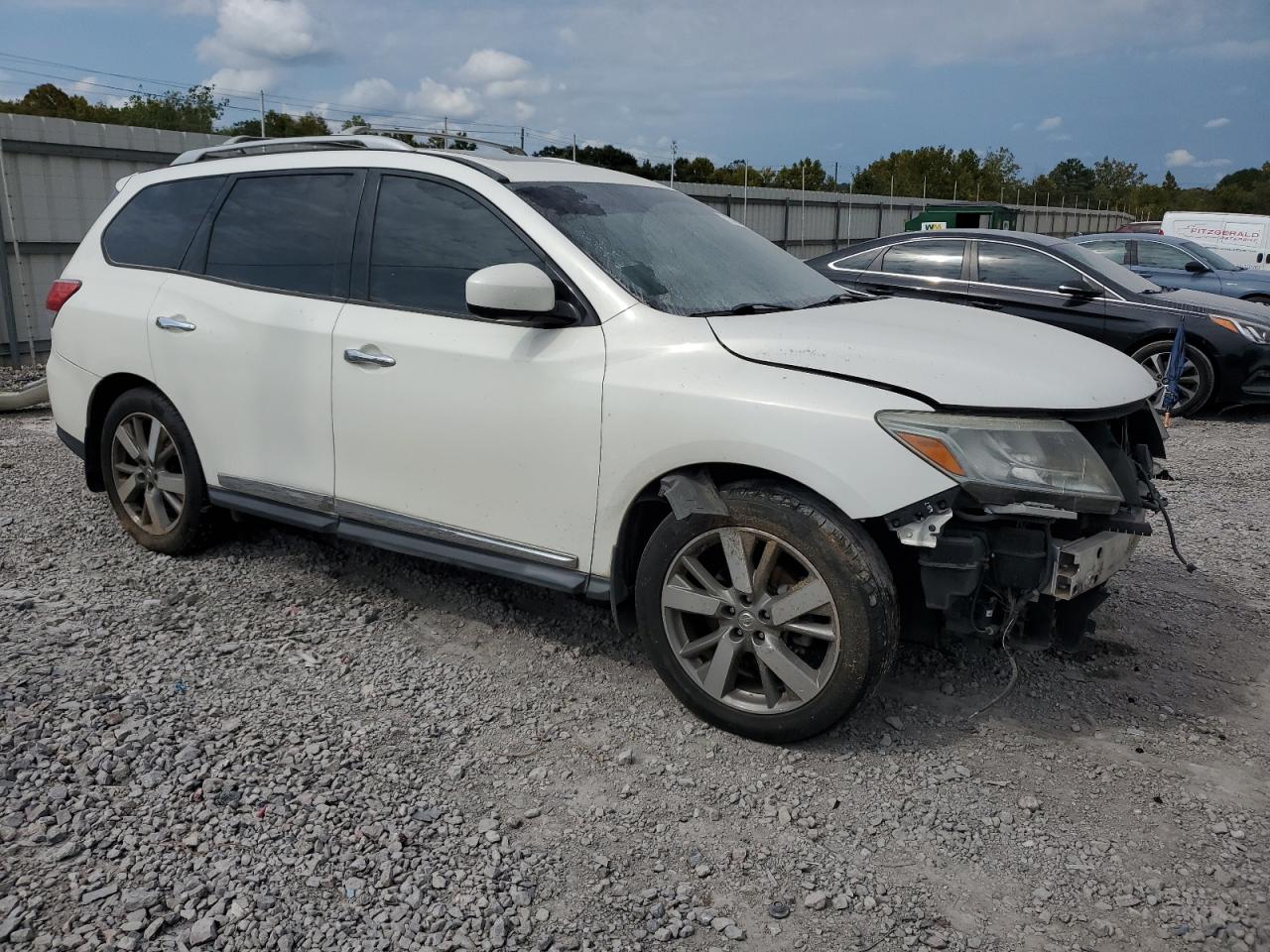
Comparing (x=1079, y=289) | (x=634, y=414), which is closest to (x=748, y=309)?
(x=634, y=414)

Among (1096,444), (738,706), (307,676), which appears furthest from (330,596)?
(1096,444)

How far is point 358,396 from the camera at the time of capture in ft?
12.8

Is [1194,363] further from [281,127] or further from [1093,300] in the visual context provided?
[281,127]

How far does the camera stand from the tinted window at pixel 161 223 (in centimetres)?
467

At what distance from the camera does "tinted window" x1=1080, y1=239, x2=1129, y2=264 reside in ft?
42.3

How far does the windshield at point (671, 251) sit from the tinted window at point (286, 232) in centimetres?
86

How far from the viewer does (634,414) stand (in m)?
3.31

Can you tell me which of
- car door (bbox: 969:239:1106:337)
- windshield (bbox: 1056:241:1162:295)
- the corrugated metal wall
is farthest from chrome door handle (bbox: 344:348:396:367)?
the corrugated metal wall

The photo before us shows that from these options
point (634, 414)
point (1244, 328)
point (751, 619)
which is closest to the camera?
point (751, 619)

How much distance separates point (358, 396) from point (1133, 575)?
3.72 m

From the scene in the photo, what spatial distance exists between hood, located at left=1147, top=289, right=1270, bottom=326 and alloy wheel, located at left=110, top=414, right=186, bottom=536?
8167 millimetres

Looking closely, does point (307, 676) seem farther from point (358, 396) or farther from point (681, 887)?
point (681, 887)

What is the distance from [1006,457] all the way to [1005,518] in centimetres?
21

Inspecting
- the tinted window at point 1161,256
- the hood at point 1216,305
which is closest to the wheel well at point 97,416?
the hood at point 1216,305
